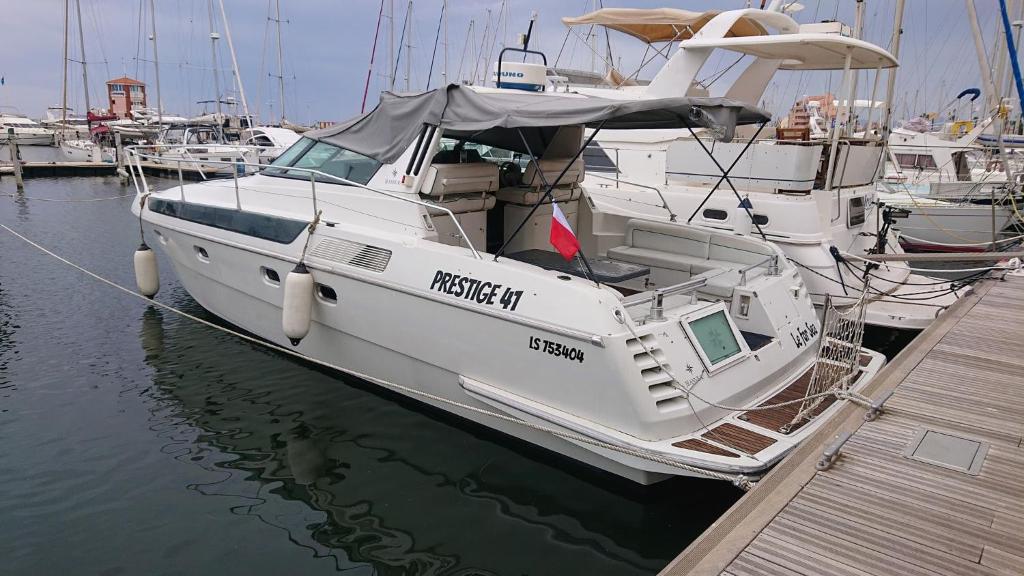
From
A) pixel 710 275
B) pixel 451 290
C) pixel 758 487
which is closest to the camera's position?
pixel 758 487

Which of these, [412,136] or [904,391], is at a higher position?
[412,136]

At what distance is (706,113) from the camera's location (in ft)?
17.4

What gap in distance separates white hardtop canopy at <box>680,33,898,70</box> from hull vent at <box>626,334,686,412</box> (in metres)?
5.56

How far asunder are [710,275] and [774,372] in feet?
3.36

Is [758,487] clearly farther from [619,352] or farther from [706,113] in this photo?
[706,113]

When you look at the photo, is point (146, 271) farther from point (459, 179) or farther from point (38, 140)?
point (38, 140)

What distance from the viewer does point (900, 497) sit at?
12.4ft

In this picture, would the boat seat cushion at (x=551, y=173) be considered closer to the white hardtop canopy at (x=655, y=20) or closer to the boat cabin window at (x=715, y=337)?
the boat cabin window at (x=715, y=337)

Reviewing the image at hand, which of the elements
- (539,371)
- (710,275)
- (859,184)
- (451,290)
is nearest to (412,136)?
(451,290)

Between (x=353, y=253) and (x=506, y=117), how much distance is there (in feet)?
6.89

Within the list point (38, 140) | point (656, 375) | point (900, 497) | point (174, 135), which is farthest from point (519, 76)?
point (38, 140)

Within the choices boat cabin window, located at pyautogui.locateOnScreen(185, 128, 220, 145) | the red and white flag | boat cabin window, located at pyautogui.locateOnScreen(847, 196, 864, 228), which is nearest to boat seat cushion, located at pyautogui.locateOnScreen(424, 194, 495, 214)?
the red and white flag

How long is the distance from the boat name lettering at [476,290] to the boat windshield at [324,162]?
1752 mm

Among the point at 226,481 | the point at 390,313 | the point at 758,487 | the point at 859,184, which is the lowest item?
the point at 226,481
